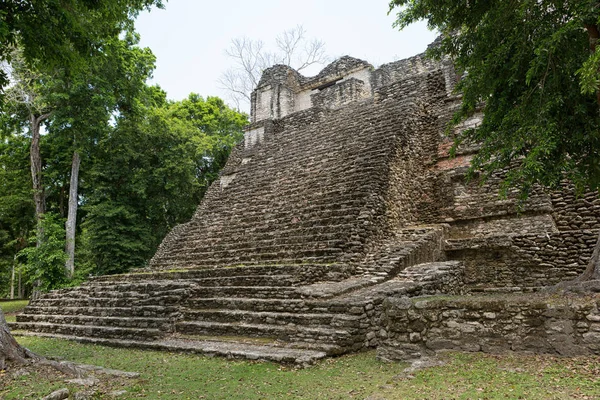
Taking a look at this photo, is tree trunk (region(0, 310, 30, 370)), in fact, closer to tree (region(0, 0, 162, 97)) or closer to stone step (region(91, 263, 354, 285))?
tree (region(0, 0, 162, 97))

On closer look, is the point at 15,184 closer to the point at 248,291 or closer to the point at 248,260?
the point at 248,260

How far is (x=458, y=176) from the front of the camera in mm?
10102

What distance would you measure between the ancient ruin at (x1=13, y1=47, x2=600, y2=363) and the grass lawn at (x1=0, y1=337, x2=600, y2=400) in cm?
27

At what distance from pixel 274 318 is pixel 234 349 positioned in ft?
2.76

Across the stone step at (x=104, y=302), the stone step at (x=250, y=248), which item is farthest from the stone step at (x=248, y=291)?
the stone step at (x=250, y=248)

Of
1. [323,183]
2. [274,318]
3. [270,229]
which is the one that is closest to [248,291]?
[274,318]

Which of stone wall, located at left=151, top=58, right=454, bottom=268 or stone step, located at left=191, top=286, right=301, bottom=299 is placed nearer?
stone step, located at left=191, top=286, right=301, bottom=299

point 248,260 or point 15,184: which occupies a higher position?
point 15,184

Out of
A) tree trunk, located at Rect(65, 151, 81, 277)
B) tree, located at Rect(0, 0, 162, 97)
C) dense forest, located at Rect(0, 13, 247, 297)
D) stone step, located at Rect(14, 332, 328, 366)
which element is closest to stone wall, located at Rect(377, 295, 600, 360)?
stone step, located at Rect(14, 332, 328, 366)

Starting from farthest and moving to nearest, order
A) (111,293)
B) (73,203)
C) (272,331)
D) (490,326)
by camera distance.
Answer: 1. (73,203)
2. (111,293)
3. (272,331)
4. (490,326)

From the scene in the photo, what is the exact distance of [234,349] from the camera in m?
5.72

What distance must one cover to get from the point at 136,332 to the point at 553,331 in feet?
20.6

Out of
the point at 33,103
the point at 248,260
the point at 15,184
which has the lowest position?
the point at 248,260

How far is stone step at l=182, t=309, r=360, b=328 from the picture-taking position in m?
5.55
